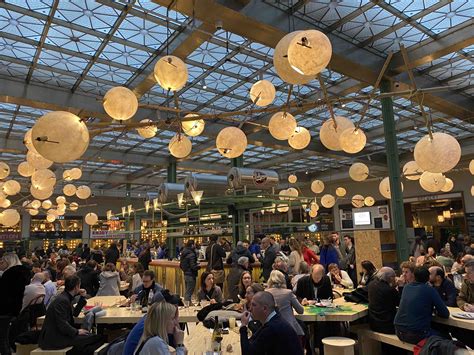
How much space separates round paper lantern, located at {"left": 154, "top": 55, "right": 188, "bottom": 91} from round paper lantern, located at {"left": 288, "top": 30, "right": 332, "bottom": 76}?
135 centimetres

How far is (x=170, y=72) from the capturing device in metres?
3.79

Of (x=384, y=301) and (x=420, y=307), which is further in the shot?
(x=384, y=301)

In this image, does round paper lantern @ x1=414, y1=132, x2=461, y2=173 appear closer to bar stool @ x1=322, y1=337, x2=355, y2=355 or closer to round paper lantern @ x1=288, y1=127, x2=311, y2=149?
round paper lantern @ x1=288, y1=127, x2=311, y2=149

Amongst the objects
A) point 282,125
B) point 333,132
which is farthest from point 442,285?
point 282,125

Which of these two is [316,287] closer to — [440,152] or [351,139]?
[351,139]

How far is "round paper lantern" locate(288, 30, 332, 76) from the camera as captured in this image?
2846mm

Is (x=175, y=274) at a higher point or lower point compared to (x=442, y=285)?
lower

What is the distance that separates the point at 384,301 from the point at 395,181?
4712 mm

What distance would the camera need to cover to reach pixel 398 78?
8.89m

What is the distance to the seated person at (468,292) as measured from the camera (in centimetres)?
444

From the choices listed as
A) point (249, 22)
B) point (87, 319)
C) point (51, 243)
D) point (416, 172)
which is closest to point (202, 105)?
point (249, 22)

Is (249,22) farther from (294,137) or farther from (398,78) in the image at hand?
(398,78)

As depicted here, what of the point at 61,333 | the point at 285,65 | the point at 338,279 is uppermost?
the point at 285,65

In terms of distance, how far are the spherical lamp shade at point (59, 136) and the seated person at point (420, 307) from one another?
3622mm
